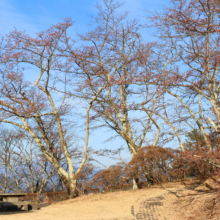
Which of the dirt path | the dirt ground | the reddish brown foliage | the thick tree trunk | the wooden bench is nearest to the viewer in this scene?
the dirt ground

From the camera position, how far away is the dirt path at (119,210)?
788cm

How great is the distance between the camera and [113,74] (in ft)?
52.2

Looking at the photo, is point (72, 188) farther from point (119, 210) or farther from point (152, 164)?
point (119, 210)

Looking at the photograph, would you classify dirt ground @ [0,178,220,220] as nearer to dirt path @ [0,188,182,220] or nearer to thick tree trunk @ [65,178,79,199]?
dirt path @ [0,188,182,220]

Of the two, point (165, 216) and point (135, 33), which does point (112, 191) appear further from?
point (135, 33)

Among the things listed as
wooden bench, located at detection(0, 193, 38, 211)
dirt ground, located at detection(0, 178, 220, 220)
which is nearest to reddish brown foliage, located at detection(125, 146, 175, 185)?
dirt ground, located at detection(0, 178, 220, 220)

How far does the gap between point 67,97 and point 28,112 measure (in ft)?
9.27

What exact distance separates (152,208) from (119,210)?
49.2 inches

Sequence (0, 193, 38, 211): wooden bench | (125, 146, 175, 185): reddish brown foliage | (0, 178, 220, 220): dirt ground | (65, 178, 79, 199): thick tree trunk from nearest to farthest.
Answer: (0, 178, 220, 220): dirt ground
(0, 193, 38, 211): wooden bench
(125, 146, 175, 185): reddish brown foliage
(65, 178, 79, 199): thick tree trunk

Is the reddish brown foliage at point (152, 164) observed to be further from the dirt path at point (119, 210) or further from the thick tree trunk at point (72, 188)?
the thick tree trunk at point (72, 188)

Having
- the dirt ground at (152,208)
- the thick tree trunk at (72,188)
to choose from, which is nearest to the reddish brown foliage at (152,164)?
the dirt ground at (152,208)

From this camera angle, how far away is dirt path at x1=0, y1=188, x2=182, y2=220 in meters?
7.88

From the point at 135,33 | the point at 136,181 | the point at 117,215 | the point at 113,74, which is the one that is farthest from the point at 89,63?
the point at 117,215

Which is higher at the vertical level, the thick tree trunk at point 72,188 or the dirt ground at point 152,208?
the thick tree trunk at point 72,188
